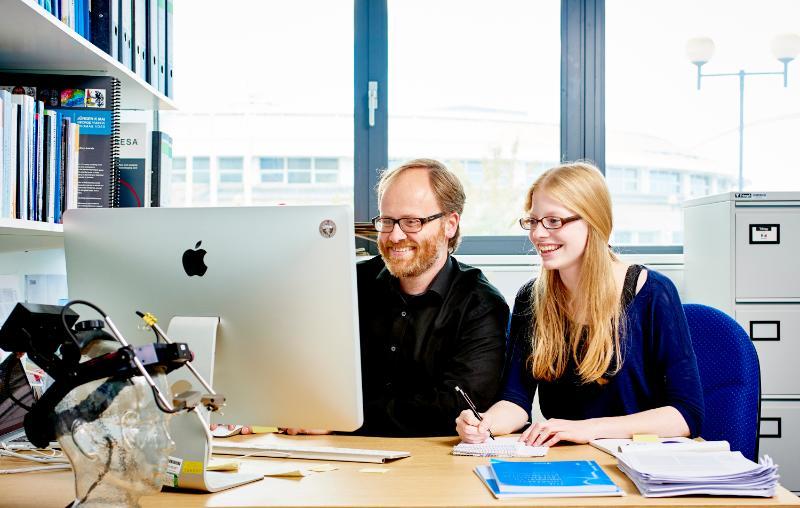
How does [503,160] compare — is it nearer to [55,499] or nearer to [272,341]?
[272,341]

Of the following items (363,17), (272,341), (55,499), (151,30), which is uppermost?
(363,17)

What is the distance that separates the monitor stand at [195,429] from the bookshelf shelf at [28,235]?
0.48 metres

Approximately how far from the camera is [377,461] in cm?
138

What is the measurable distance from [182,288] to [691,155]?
9.03 feet

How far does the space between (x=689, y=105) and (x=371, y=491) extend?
2.76m

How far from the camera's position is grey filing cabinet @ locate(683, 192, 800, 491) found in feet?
9.07

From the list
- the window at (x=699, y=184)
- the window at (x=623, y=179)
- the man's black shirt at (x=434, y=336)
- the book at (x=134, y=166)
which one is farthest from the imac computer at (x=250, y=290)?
the window at (x=699, y=184)

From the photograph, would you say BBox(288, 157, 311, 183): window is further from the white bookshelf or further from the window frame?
Answer: the white bookshelf

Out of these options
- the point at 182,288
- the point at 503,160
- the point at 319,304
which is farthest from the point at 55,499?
the point at 503,160

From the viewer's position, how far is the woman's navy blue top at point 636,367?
5.85 ft

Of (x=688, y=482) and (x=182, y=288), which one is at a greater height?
(x=182, y=288)

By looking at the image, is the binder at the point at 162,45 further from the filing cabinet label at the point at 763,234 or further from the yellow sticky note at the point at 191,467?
the filing cabinet label at the point at 763,234

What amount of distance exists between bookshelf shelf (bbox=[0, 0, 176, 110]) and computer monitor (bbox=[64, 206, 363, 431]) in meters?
0.49

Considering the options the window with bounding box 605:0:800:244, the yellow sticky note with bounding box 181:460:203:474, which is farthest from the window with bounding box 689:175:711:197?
the yellow sticky note with bounding box 181:460:203:474
